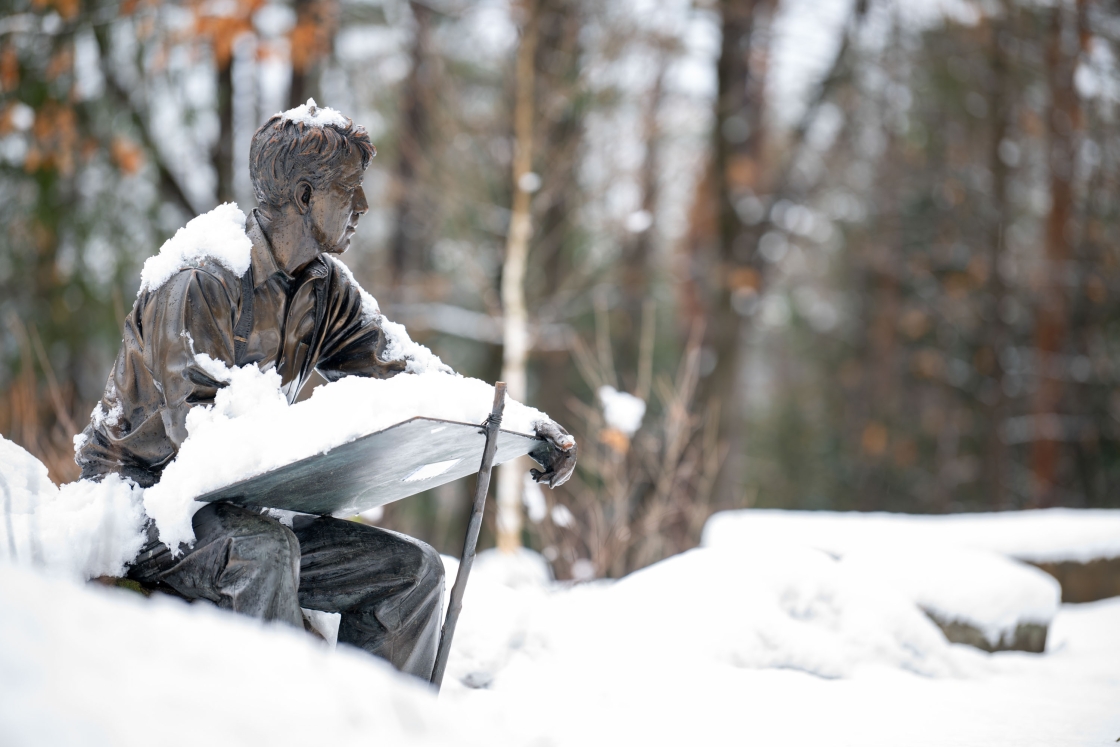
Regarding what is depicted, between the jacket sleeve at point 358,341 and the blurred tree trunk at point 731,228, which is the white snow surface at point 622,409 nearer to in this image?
the jacket sleeve at point 358,341

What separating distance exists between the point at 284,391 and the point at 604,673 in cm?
166

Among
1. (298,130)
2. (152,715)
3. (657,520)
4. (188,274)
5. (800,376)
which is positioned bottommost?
(800,376)

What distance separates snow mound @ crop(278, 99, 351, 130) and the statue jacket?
290mm

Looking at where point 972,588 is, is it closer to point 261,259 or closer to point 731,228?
point 261,259

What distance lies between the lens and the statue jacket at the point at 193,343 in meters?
2.25

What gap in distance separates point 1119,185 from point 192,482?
13.7m

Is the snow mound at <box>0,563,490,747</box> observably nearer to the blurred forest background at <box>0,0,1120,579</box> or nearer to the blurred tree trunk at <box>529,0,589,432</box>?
the blurred forest background at <box>0,0,1120,579</box>

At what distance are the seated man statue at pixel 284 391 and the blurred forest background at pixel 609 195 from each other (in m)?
2.39

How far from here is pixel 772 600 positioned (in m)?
4.14

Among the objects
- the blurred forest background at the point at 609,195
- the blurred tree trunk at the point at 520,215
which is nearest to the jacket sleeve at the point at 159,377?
the blurred forest background at the point at 609,195

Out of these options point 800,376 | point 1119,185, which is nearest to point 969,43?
point 1119,185

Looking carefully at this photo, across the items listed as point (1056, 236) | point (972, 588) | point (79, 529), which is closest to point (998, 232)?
point (1056, 236)

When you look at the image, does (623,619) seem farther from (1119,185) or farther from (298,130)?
(1119,185)

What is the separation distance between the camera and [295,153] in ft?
8.11
